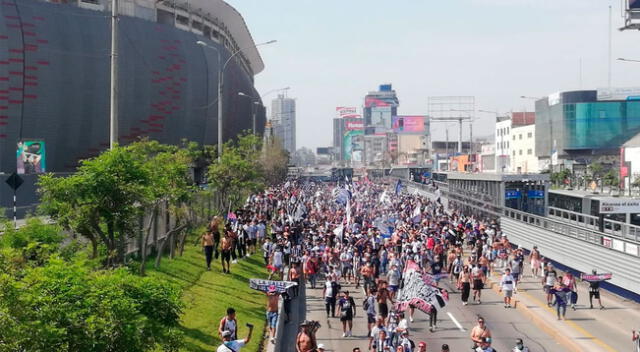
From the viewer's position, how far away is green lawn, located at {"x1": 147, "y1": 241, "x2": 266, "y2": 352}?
14.9 metres

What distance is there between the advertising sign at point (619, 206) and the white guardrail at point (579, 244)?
3.11ft

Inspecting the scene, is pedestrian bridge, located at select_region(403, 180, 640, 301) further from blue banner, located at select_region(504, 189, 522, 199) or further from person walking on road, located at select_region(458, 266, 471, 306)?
person walking on road, located at select_region(458, 266, 471, 306)

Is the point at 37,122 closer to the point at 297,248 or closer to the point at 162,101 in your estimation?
the point at 162,101

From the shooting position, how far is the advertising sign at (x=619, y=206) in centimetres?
2827

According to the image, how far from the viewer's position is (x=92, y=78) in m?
67.7

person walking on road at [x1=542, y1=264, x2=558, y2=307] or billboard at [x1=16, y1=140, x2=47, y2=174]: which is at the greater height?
billboard at [x1=16, y1=140, x2=47, y2=174]

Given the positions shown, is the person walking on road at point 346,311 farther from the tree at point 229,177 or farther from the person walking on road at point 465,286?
the tree at point 229,177

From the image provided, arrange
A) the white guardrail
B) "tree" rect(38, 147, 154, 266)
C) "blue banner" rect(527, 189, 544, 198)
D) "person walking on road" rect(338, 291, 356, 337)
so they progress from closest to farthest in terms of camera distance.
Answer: "tree" rect(38, 147, 154, 266) < "person walking on road" rect(338, 291, 356, 337) < the white guardrail < "blue banner" rect(527, 189, 544, 198)

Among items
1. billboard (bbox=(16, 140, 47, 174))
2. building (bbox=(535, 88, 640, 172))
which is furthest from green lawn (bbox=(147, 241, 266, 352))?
building (bbox=(535, 88, 640, 172))

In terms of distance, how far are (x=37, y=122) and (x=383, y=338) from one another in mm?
55533

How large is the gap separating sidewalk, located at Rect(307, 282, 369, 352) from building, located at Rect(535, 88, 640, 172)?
86310mm

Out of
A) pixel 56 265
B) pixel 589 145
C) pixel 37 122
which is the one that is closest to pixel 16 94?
pixel 37 122

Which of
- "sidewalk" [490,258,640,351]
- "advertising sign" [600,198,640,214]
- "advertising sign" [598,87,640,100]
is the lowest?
"sidewalk" [490,258,640,351]

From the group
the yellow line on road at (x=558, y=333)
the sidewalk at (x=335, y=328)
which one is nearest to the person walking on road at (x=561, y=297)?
the yellow line on road at (x=558, y=333)
